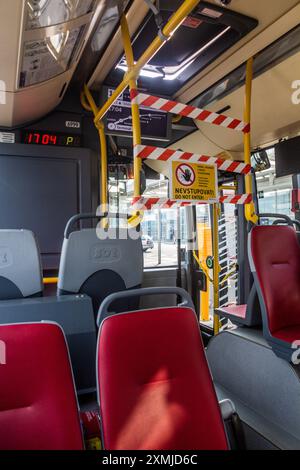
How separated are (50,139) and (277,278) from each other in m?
2.49

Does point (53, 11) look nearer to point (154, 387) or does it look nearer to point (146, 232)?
point (146, 232)

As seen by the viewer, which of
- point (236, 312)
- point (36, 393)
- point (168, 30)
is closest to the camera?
point (36, 393)

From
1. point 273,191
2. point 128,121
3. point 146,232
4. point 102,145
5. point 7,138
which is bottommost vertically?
point 146,232

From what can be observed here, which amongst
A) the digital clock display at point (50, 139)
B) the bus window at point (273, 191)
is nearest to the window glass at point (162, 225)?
the digital clock display at point (50, 139)

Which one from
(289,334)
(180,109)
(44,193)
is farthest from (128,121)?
(289,334)

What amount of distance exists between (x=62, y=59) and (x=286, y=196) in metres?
2.31

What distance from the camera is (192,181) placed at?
2.00 m

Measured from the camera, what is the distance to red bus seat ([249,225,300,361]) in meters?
1.93

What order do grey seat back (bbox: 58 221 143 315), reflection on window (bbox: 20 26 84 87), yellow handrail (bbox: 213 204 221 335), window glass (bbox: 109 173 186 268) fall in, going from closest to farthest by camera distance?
reflection on window (bbox: 20 26 84 87) < grey seat back (bbox: 58 221 143 315) < window glass (bbox: 109 173 186 268) < yellow handrail (bbox: 213 204 221 335)

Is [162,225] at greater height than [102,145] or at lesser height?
lesser

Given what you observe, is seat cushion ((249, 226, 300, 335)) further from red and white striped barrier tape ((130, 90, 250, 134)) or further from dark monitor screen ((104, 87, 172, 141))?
dark monitor screen ((104, 87, 172, 141))

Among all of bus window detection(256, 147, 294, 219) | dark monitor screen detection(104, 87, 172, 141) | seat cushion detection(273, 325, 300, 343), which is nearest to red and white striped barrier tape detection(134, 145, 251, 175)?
seat cushion detection(273, 325, 300, 343)

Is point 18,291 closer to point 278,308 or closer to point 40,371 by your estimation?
point 40,371

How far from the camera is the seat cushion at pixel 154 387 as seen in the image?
1168 millimetres
